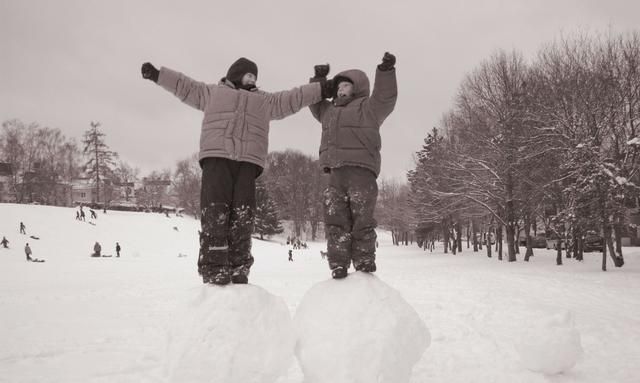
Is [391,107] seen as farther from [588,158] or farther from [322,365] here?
[588,158]

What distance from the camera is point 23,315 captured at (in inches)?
327

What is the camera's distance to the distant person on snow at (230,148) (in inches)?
134

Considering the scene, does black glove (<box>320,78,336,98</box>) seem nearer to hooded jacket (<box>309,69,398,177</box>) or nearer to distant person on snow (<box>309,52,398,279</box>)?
distant person on snow (<box>309,52,398,279</box>)

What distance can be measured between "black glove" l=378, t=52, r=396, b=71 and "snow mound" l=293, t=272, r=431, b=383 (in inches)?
76.2

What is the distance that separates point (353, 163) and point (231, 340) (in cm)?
189

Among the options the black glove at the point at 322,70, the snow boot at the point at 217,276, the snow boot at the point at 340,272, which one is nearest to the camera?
the snow boot at the point at 217,276

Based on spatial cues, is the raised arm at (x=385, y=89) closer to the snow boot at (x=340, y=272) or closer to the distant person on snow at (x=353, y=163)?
the distant person on snow at (x=353, y=163)

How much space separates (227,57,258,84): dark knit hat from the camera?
3951 mm

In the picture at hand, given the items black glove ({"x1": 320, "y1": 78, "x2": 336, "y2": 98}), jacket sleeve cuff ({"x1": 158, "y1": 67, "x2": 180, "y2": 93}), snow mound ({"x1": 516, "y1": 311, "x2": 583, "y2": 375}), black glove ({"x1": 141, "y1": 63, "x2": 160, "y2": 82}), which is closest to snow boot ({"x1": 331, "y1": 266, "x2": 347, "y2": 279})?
black glove ({"x1": 320, "y1": 78, "x2": 336, "y2": 98})

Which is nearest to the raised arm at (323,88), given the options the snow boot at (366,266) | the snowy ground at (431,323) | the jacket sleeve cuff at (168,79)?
the jacket sleeve cuff at (168,79)

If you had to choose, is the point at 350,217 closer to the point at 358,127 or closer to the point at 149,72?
the point at 358,127

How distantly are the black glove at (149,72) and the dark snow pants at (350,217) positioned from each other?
2.02m

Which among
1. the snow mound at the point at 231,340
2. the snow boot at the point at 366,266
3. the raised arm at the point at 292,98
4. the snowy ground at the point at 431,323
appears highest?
the raised arm at the point at 292,98

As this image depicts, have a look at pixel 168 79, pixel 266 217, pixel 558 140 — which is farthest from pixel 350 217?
pixel 266 217
